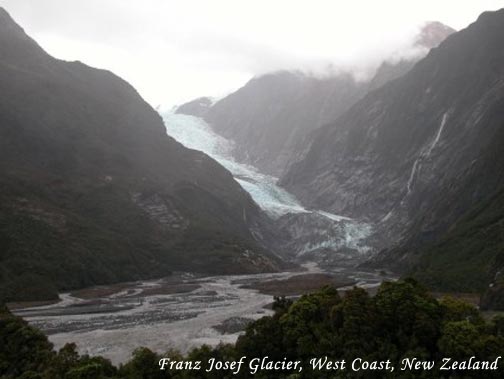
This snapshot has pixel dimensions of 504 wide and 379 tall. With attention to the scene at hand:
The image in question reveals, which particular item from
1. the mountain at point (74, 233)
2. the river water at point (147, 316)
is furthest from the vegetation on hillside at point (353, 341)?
the mountain at point (74, 233)

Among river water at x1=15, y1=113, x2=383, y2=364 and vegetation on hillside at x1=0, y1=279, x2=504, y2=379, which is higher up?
vegetation on hillside at x1=0, y1=279, x2=504, y2=379

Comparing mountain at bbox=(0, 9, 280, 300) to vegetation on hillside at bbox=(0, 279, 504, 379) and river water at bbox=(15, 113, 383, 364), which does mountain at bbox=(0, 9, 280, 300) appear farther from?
vegetation on hillside at bbox=(0, 279, 504, 379)

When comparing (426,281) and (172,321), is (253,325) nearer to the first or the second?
(172,321)

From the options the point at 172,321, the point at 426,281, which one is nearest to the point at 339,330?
the point at 172,321

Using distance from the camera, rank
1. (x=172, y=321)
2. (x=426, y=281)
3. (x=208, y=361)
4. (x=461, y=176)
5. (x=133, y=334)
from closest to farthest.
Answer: (x=208, y=361), (x=133, y=334), (x=172, y=321), (x=426, y=281), (x=461, y=176)

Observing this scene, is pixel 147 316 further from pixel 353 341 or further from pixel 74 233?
pixel 74 233

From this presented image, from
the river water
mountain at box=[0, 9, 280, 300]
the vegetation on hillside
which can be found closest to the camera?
the vegetation on hillside

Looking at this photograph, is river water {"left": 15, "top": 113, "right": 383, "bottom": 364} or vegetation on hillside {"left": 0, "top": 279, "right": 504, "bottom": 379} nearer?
vegetation on hillside {"left": 0, "top": 279, "right": 504, "bottom": 379}

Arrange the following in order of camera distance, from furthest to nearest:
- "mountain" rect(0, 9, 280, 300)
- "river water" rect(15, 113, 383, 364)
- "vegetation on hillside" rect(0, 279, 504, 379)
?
"mountain" rect(0, 9, 280, 300), "river water" rect(15, 113, 383, 364), "vegetation on hillside" rect(0, 279, 504, 379)

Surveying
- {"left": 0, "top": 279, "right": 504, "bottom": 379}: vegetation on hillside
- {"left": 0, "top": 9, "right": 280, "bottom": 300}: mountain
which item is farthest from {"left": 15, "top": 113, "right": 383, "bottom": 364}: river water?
{"left": 0, "top": 279, "right": 504, "bottom": 379}: vegetation on hillside

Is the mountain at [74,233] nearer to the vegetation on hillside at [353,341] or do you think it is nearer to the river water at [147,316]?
the river water at [147,316]

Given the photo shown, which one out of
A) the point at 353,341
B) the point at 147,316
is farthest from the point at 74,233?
the point at 353,341
